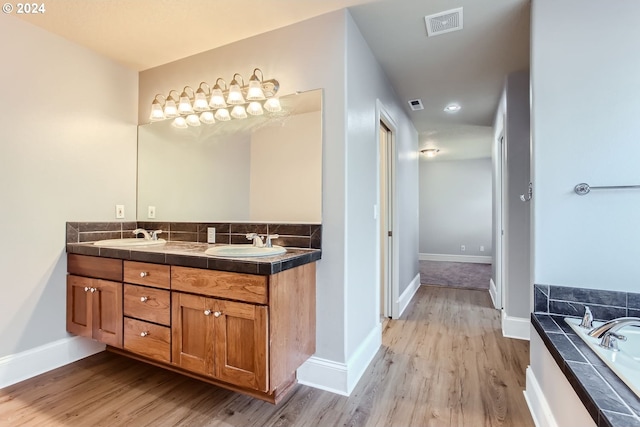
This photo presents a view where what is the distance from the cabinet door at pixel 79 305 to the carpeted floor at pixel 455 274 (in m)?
4.29

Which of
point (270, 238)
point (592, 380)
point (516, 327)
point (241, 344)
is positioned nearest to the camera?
point (592, 380)

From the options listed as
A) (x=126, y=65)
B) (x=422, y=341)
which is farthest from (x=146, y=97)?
(x=422, y=341)

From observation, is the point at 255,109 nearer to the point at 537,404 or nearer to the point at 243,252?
the point at 243,252

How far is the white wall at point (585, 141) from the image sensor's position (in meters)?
1.58

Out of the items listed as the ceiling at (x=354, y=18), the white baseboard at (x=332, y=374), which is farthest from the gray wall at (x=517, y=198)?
the white baseboard at (x=332, y=374)

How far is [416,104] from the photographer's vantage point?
11.5 feet

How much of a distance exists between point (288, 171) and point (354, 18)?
1.05 meters

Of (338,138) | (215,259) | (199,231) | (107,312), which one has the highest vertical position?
(338,138)

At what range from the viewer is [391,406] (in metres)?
1.74

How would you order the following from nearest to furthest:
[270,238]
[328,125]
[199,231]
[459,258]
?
[328,125]
[270,238]
[199,231]
[459,258]

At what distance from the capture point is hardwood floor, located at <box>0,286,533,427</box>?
1616 millimetres

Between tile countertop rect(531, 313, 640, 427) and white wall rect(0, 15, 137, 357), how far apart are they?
2.94m

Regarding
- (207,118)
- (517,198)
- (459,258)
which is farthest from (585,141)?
(459,258)

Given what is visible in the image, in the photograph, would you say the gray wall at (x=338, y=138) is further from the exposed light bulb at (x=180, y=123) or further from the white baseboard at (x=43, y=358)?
the white baseboard at (x=43, y=358)
